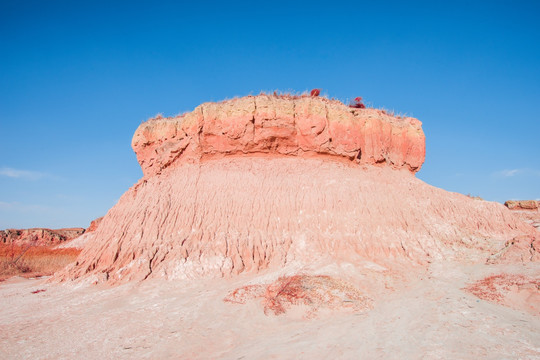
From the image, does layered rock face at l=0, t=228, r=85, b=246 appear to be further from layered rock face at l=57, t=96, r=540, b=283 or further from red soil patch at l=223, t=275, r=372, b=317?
red soil patch at l=223, t=275, r=372, b=317

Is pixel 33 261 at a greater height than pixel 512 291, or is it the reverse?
pixel 33 261

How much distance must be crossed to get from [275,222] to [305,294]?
14.6 feet

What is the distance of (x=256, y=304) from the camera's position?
827 centimetres

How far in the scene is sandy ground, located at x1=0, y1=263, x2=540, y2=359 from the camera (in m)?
5.70

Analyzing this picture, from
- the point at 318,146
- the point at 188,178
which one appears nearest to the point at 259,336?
the point at 188,178

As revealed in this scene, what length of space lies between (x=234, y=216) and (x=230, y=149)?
3.45 m

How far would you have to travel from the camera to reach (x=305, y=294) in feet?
26.2

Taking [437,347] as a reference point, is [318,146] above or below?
above

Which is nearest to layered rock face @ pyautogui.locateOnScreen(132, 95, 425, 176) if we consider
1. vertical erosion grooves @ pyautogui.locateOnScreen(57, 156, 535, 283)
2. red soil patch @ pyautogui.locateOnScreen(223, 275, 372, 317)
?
vertical erosion grooves @ pyautogui.locateOnScreen(57, 156, 535, 283)

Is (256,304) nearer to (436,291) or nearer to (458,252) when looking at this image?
(436,291)

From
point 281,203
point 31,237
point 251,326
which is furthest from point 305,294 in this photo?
point 31,237

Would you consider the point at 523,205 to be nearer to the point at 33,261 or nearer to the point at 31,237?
the point at 33,261

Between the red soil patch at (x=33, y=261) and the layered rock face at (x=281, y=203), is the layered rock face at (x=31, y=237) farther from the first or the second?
the layered rock face at (x=281, y=203)

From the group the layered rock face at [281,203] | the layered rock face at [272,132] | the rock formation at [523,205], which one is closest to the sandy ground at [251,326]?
the layered rock face at [281,203]
